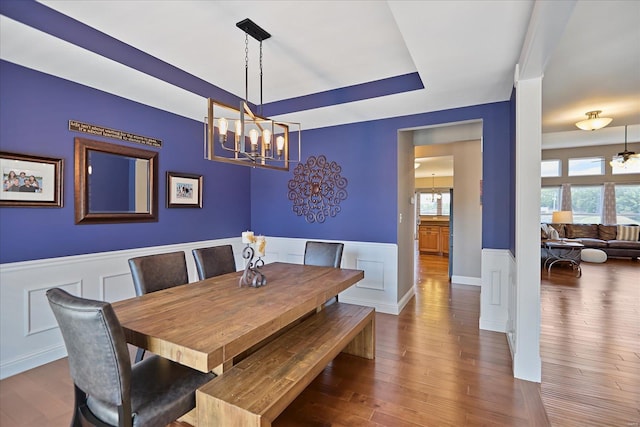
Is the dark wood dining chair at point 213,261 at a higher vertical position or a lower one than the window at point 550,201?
lower

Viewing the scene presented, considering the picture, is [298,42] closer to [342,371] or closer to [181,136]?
[181,136]

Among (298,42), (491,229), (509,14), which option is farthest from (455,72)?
(491,229)

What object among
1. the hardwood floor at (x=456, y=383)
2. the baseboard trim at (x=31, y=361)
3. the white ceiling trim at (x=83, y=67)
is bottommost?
the hardwood floor at (x=456, y=383)

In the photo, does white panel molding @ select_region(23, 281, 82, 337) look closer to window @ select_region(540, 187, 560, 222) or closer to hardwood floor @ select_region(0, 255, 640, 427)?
hardwood floor @ select_region(0, 255, 640, 427)

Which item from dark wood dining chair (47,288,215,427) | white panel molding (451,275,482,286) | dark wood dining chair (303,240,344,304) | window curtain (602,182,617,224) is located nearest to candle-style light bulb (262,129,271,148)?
dark wood dining chair (303,240,344,304)

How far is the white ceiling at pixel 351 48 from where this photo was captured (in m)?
2.03

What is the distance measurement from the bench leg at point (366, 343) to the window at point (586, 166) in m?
9.61

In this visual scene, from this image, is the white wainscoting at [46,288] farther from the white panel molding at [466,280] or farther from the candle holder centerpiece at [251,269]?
the white panel molding at [466,280]

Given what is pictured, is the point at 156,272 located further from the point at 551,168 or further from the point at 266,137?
the point at 551,168

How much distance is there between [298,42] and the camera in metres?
2.61

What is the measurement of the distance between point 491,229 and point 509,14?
2.27 m

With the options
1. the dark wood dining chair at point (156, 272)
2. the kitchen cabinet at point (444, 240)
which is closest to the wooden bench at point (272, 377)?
the dark wood dining chair at point (156, 272)

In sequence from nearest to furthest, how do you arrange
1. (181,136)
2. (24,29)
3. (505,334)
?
(24,29)
(505,334)
(181,136)

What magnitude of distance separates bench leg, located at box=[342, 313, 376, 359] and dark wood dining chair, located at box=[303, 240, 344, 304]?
0.60 metres
